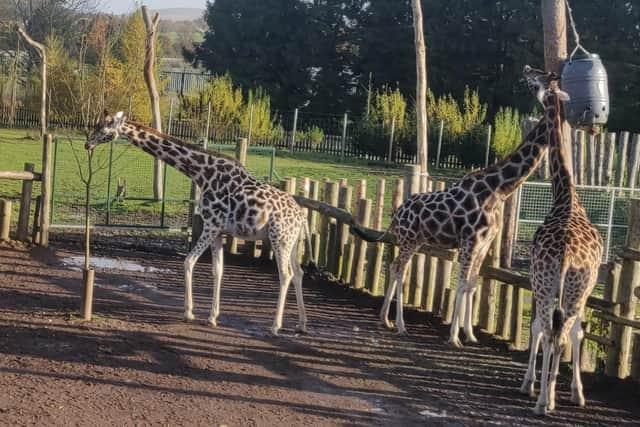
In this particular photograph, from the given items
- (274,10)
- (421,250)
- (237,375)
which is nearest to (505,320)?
(421,250)

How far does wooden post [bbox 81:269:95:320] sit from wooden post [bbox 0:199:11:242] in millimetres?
4879

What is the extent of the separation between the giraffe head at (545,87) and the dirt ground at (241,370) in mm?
2609

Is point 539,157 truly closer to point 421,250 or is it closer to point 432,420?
point 421,250

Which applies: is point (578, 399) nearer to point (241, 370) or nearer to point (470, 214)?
point (470, 214)

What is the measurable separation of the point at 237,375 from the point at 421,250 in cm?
374

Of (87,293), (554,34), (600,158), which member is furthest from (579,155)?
(87,293)

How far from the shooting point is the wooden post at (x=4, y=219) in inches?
546

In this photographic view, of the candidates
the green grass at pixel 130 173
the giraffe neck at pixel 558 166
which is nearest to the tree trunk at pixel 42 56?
the green grass at pixel 130 173

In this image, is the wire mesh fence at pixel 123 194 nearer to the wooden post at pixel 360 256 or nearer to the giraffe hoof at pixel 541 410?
the wooden post at pixel 360 256

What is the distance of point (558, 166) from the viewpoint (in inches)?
365

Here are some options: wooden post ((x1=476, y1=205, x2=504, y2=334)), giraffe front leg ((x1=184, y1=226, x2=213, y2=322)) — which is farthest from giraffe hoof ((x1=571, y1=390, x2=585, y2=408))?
giraffe front leg ((x1=184, y1=226, x2=213, y2=322))

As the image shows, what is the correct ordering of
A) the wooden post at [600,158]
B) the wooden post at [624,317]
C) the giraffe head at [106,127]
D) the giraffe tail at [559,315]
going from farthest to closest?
the wooden post at [600,158], the giraffe head at [106,127], the wooden post at [624,317], the giraffe tail at [559,315]

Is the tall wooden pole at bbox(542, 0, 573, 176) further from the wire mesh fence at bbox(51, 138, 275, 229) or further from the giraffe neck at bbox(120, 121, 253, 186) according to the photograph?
the giraffe neck at bbox(120, 121, 253, 186)

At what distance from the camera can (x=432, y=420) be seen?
750 cm
